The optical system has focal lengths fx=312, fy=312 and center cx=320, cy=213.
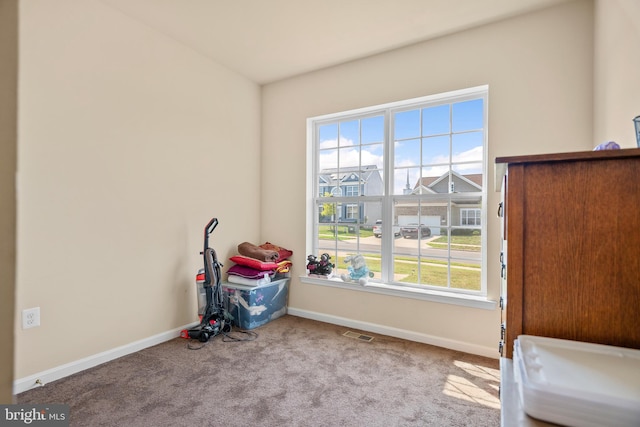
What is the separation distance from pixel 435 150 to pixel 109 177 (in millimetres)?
2820

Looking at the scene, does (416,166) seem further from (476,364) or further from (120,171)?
(120,171)

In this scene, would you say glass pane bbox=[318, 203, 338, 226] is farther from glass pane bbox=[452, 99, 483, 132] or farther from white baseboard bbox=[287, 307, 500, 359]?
glass pane bbox=[452, 99, 483, 132]

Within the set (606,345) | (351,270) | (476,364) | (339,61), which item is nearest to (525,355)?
(606,345)

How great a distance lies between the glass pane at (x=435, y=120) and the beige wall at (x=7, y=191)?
306 centimetres

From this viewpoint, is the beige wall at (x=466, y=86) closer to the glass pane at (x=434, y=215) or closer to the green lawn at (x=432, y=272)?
the green lawn at (x=432, y=272)

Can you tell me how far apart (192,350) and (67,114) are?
2032mm

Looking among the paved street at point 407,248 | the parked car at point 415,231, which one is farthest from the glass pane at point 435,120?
the paved street at point 407,248

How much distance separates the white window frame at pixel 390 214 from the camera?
268 centimetres

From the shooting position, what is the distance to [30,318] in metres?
2.04

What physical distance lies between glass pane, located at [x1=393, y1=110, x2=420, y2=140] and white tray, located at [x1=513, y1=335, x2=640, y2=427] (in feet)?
8.46

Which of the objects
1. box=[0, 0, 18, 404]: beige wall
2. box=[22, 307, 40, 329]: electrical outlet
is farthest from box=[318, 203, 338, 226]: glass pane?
box=[0, 0, 18, 404]: beige wall

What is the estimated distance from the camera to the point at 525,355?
0.76 meters

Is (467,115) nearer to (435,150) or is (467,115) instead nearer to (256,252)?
(435,150)

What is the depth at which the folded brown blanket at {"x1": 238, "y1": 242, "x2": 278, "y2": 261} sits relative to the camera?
332 cm
